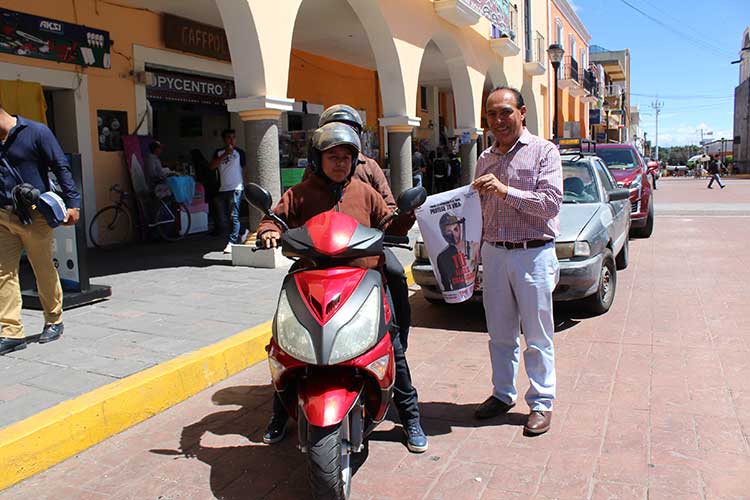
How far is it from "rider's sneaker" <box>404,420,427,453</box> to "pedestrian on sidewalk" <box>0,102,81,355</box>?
310 centimetres

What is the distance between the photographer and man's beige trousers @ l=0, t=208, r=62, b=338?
15.5 feet

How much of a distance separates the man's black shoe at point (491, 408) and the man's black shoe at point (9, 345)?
3.38 meters

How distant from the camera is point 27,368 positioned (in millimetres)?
4414

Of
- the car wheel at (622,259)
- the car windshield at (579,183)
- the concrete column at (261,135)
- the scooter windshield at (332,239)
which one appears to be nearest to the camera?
the scooter windshield at (332,239)

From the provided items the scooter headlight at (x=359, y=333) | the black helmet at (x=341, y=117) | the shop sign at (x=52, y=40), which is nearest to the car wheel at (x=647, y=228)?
the black helmet at (x=341, y=117)

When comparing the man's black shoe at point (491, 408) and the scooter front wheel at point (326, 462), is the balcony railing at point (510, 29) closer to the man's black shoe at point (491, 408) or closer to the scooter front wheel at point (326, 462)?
the man's black shoe at point (491, 408)

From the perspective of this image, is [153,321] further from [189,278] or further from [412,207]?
[412,207]

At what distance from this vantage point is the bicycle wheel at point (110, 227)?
33.2 ft

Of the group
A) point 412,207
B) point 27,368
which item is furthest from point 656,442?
point 27,368

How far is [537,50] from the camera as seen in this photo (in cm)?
2233

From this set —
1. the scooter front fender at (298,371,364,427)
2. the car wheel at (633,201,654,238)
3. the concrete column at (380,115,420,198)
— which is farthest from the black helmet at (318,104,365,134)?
the car wheel at (633,201,654,238)

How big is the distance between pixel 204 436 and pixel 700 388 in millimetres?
3154

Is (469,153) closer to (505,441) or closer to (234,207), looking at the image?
(234,207)

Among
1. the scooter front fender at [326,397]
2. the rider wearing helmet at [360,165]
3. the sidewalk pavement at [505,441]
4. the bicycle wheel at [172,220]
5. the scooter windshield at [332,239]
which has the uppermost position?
the rider wearing helmet at [360,165]
